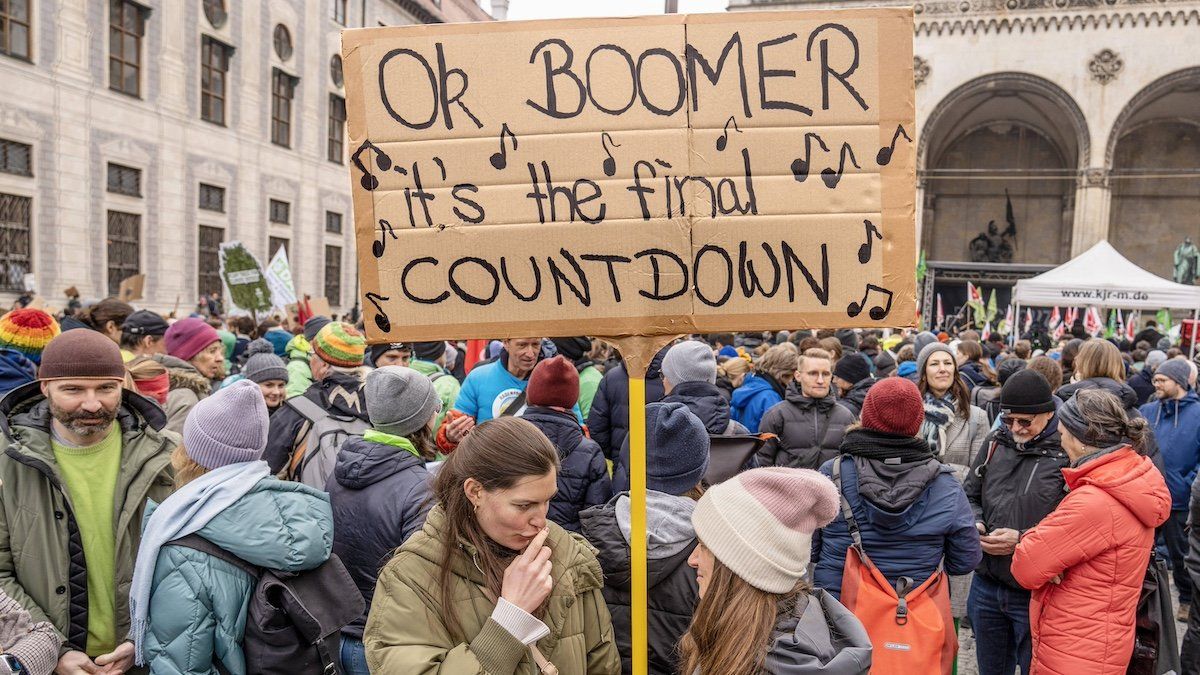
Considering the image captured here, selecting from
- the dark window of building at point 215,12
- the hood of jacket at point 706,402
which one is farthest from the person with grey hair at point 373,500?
the dark window of building at point 215,12

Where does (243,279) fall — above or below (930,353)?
above

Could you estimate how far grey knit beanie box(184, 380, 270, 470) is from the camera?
248 cm

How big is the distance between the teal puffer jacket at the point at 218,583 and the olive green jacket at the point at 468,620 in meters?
0.47

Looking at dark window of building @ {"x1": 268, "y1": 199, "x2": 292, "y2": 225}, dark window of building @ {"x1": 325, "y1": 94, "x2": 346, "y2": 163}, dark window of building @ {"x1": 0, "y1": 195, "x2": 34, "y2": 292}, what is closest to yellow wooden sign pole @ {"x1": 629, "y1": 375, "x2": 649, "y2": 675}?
dark window of building @ {"x1": 0, "y1": 195, "x2": 34, "y2": 292}

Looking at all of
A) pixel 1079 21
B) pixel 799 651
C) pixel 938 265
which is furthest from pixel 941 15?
pixel 799 651

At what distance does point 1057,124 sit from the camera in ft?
104

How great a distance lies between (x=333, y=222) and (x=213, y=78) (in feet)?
22.6

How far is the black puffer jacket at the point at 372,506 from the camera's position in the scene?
9.22 ft

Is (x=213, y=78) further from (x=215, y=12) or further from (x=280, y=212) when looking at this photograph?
(x=280, y=212)

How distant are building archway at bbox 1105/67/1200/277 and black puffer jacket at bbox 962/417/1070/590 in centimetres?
3259

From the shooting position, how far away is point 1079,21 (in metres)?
28.0

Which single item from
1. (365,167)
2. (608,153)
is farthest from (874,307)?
(365,167)

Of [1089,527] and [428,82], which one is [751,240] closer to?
[428,82]

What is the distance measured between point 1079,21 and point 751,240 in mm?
31605
